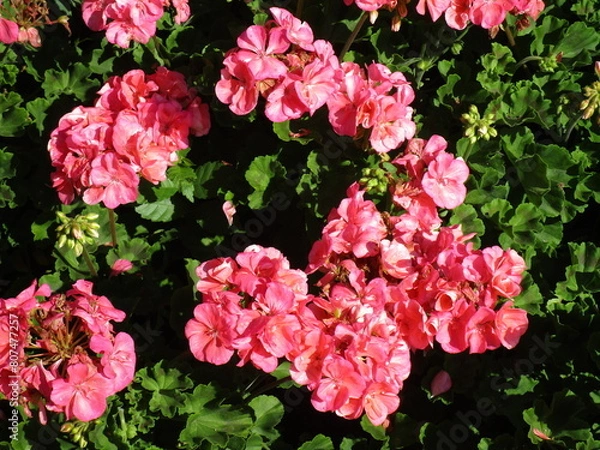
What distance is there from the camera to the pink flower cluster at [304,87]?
2.35 meters

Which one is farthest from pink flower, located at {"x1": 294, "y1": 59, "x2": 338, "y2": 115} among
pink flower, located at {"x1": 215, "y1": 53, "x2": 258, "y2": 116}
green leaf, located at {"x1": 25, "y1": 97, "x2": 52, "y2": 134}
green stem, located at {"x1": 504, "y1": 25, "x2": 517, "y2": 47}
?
green leaf, located at {"x1": 25, "y1": 97, "x2": 52, "y2": 134}

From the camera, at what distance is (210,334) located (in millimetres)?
2021

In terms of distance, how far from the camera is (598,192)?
8.98ft

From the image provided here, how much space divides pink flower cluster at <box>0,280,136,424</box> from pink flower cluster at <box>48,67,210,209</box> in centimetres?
43

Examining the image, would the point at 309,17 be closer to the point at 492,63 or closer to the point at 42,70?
the point at 492,63

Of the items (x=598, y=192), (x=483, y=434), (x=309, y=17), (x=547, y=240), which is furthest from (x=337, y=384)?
(x=309, y=17)

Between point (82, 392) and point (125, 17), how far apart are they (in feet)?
4.23

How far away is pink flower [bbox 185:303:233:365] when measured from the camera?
197 centimetres

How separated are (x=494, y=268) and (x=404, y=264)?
229mm

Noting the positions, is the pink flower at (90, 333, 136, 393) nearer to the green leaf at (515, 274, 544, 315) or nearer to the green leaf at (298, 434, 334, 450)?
the green leaf at (298, 434, 334, 450)

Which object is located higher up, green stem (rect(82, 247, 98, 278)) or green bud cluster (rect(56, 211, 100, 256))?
green bud cluster (rect(56, 211, 100, 256))

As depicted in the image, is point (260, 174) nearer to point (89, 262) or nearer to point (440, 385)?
point (89, 262)

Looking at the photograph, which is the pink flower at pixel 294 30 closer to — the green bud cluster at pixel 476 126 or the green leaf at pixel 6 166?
the green bud cluster at pixel 476 126

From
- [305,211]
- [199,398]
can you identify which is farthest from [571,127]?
[199,398]
